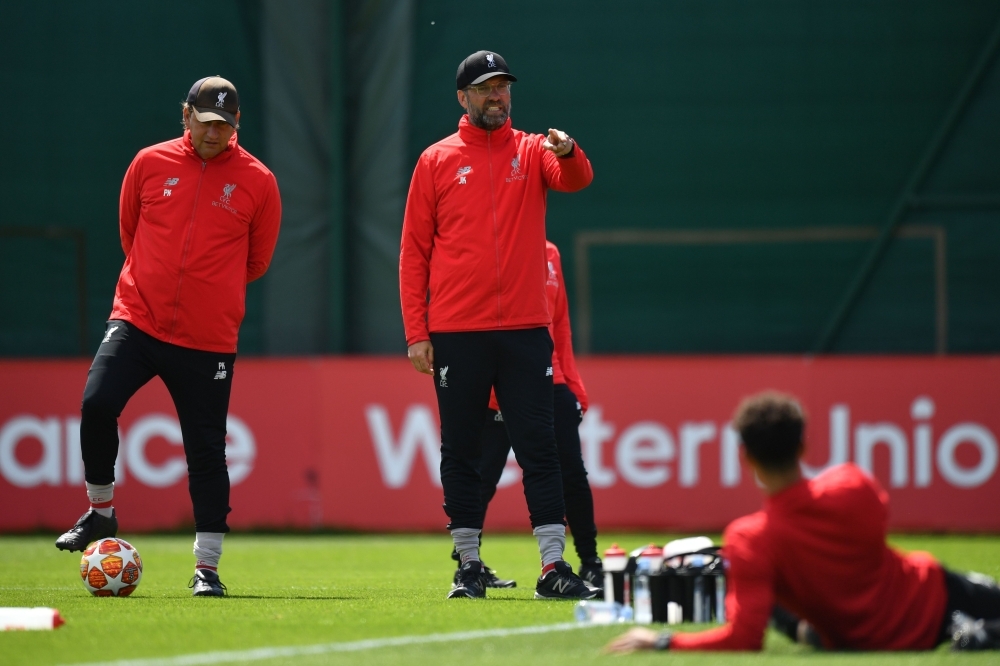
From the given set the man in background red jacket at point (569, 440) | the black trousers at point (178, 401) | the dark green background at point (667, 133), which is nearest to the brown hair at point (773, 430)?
Answer: the man in background red jacket at point (569, 440)

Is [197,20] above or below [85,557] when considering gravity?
above

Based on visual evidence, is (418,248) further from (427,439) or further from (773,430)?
(427,439)

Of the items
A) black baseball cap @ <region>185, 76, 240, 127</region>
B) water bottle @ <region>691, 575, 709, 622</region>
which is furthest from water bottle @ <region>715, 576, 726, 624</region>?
black baseball cap @ <region>185, 76, 240, 127</region>

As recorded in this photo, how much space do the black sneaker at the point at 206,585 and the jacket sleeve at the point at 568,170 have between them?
2.31 metres

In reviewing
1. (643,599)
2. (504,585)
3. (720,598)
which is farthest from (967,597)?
(504,585)

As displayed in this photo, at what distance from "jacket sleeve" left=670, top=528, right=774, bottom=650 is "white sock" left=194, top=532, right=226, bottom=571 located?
9.96 ft

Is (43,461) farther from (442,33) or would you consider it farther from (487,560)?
(442,33)

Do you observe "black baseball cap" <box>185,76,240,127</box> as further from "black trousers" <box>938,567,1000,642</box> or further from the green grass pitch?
"black trousers" <box>938,567,1000,642</box>

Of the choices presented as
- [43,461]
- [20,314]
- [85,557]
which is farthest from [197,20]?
[85,557]

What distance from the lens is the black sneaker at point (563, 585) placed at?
6402 mm

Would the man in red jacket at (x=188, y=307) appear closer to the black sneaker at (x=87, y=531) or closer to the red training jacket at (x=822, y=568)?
the black sneaker at (x=87, y=531)

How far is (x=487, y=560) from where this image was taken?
10172 mm

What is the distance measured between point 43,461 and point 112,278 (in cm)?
273

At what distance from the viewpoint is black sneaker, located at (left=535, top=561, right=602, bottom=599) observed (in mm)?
6402
